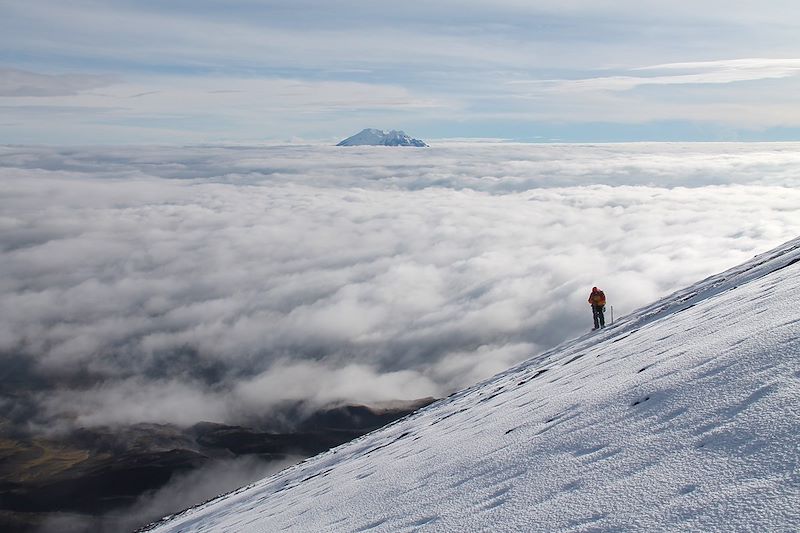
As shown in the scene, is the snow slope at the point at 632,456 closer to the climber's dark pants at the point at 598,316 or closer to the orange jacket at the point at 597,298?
the orange jacket at the point at 597,298

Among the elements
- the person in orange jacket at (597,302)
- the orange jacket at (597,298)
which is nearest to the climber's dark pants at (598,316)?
the person in orange jacket at (597,302)

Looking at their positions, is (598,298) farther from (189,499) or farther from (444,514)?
(189,499)

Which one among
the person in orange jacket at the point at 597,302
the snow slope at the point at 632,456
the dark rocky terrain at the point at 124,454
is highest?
the snow slope at the point at 632,456

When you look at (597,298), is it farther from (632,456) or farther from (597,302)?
(632,456)

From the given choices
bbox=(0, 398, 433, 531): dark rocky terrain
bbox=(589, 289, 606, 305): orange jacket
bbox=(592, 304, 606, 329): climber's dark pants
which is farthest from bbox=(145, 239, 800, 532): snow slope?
bbox=(0, 398, 433, 531): dark rocky terrain

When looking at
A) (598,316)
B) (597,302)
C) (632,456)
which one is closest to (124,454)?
(598,316)

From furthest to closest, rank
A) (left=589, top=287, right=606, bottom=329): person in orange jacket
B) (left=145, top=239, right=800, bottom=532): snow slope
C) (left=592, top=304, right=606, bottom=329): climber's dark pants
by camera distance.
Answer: (left=592, top=304, right=606, bottom=329): climber's dark pants < (left=589, top=287, right=606, bottom=329): person in orange jacket < (left=145, top=239, right=800, bottom=532): snow slope

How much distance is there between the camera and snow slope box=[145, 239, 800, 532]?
5523 millimetres

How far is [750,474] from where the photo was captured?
5508 millimetres

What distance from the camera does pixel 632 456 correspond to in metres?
6.96

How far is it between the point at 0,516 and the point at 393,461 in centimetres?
14387

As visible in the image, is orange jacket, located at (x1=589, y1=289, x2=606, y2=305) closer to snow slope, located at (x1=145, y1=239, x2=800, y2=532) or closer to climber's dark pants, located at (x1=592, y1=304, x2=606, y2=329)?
climber's dark pants, located at (x1=592, y1=304, x2=606, y2=329)

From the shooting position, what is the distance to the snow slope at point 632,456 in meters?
5.52

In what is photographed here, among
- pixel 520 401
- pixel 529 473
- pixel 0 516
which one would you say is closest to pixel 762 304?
pixel 520 401
